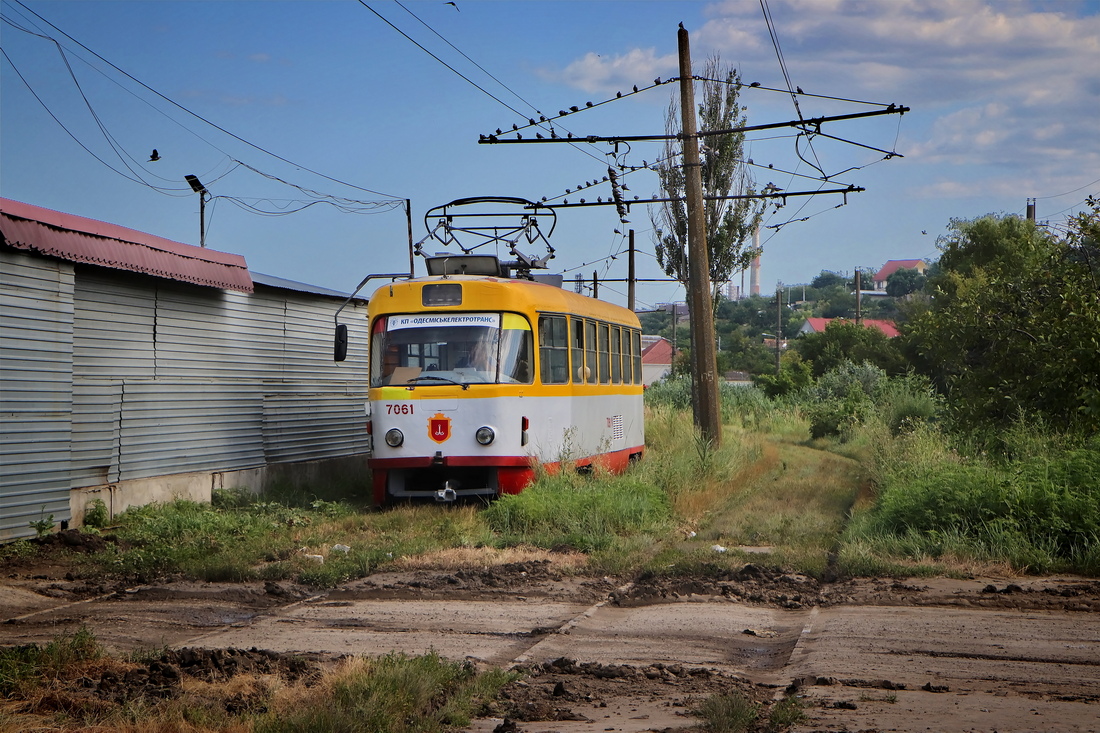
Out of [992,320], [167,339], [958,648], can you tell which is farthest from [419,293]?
[958,648]

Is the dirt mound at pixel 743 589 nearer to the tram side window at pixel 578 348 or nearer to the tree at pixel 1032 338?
the tree at pixel 1032 338

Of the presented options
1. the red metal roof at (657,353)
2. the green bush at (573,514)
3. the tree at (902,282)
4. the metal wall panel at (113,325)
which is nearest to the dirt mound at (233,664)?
the green bush at (573,514)

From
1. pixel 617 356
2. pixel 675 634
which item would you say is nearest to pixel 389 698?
pixel 675 634

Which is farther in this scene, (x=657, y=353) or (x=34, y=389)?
(x=657, y=353)

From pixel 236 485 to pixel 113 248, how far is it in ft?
15.0

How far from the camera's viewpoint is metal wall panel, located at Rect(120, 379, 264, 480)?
14039mm

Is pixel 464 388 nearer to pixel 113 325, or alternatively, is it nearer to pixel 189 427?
pixel 189 427

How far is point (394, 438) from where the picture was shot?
1408 centimetres

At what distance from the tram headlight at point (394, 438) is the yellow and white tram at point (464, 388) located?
0.01 m

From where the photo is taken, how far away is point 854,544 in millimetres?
10891

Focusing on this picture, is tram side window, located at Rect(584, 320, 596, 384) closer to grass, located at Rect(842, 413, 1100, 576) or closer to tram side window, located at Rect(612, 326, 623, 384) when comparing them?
tram side window, located at Rect(612, 326, 623, 384)

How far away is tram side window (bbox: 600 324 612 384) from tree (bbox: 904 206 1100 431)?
510 centimetres

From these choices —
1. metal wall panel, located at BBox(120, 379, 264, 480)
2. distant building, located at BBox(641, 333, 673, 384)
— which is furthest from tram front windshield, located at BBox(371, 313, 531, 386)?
distant building, located at BBox(641, 333, 673, 384)

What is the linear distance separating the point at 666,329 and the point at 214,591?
388 ft
